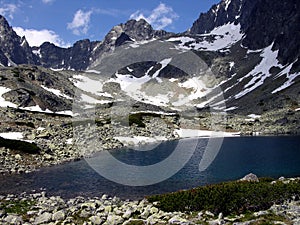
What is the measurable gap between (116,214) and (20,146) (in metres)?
32.3

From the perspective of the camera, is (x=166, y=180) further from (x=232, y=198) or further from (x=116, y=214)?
(x=232, y=198)

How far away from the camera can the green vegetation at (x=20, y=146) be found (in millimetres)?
47281

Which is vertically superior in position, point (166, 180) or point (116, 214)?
point (166, 180)

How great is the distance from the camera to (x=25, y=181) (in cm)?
3575

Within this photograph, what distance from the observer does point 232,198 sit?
19.8 meters

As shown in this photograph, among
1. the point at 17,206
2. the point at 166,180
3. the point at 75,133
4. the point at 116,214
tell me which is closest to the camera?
the point at 116,214

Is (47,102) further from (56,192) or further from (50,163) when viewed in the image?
(56,192)

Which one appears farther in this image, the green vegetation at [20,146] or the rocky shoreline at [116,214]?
the green vegetation at [20,146]

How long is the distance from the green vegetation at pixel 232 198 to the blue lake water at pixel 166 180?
8929 mm

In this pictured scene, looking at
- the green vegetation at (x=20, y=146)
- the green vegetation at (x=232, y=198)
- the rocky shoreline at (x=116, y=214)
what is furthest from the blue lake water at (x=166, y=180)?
the green vegetation at (x=232, y=198)

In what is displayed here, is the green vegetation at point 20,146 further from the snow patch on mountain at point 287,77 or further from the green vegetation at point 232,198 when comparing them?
the snow patch on mountain at point 287,77

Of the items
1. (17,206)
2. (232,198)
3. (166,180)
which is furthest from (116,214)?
(166,180)

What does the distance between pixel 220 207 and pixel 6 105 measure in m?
82.5

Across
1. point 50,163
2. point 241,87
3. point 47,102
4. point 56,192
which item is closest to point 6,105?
point 47,102
